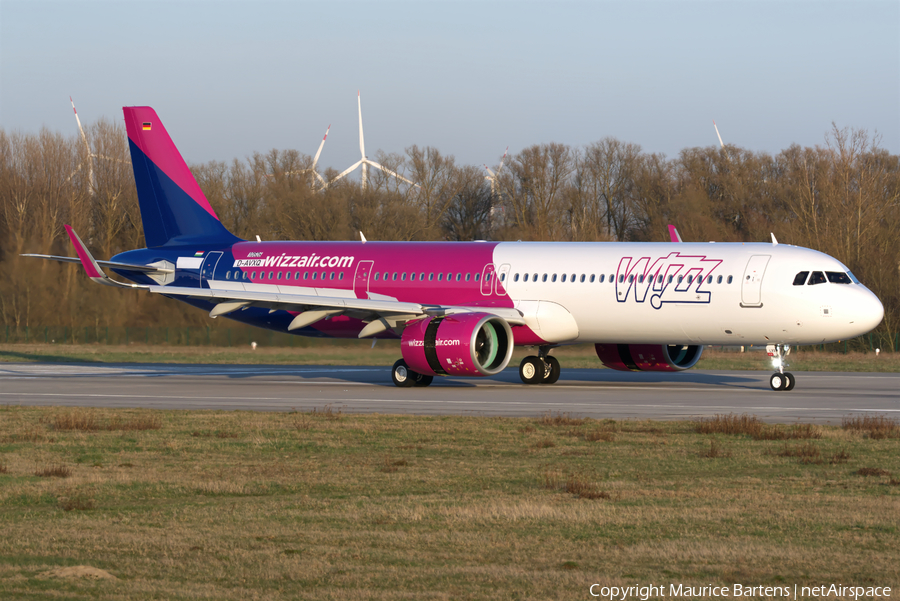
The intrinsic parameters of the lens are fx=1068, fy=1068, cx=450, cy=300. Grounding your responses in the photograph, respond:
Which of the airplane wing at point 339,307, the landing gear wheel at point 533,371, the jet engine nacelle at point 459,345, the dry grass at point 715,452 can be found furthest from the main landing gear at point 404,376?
the dry grass at point 715,452

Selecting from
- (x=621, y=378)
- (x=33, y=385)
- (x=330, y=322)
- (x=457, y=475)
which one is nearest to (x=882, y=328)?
(x=621, y=378)

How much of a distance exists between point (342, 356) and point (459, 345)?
16.0 metres

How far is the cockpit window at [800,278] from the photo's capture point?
26781mm

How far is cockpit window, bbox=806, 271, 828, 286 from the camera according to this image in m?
26.8

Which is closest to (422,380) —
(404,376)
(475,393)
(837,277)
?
(404,376)

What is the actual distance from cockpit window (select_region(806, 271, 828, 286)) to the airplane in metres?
0.03

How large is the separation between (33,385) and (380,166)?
193ft

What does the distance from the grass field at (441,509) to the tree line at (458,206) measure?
1450 inches

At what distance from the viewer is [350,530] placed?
9914mm

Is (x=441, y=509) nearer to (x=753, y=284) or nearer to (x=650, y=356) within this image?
(x=753, y=284)

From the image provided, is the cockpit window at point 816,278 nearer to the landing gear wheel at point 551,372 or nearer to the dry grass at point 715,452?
the landing gear wheel at point 551,372

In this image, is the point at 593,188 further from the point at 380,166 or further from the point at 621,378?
the point at 621,378

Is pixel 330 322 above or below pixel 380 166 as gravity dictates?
below

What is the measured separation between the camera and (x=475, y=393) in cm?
2794
